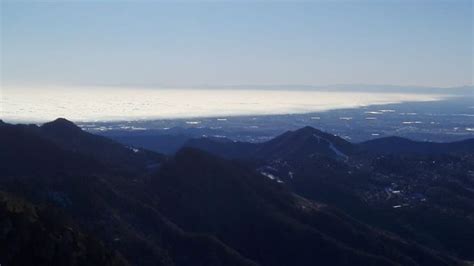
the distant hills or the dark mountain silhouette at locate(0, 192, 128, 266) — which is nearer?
the dark mountain silhouette at locate(0, 192, 128, 266)

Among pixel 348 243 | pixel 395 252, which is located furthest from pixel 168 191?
pixel 395 252

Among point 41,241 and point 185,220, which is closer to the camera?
point 41,241

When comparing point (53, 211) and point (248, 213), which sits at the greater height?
point (53, 211)

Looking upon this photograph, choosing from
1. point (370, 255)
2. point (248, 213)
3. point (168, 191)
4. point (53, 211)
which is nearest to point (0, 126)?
point (168, 191)

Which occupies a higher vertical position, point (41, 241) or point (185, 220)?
point (41, 241)

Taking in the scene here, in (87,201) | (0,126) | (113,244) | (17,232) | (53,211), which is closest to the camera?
(17,232)

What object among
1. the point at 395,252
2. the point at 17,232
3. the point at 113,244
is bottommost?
the point at 395,252

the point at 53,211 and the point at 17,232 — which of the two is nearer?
the point at 17,232

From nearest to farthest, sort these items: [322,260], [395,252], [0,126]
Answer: [322,260]
[395,252]
[0,126]

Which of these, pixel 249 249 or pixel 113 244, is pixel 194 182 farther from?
pixel 113 244

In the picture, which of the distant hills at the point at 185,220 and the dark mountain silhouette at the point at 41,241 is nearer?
the dark mountain silhouette at the point at 41,241
